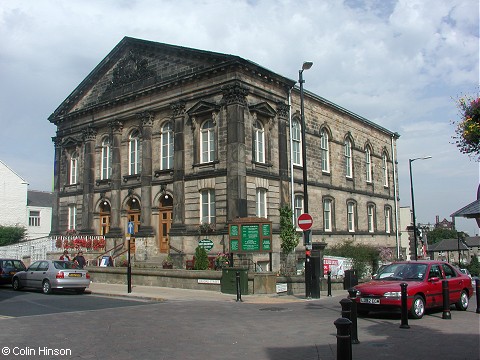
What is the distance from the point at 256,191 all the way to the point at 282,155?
3212 millimetres

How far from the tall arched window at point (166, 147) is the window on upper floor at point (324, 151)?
34.7ft

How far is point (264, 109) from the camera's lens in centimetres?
2792

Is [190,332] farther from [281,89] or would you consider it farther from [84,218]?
[84,218]

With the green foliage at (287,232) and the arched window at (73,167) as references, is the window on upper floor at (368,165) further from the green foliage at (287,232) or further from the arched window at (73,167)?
the arched window at (73,167)

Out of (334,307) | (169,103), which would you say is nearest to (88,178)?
(169,103)

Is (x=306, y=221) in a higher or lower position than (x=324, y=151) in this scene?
lower

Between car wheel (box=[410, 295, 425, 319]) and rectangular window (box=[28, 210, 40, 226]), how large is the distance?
47720mm

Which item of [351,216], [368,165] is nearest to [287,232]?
[351,216]

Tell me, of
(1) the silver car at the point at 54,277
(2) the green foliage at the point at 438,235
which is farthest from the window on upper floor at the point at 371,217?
(2) the green foliage at the point at 438,235

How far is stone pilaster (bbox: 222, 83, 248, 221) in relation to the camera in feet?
82.3

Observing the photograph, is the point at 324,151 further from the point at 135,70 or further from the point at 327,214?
the point at 135,70

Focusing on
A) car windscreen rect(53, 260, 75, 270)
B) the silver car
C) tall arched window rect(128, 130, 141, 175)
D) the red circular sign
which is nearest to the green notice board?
the red circular sign

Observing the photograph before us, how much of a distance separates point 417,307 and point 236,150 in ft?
47.6

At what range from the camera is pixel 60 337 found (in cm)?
1003
